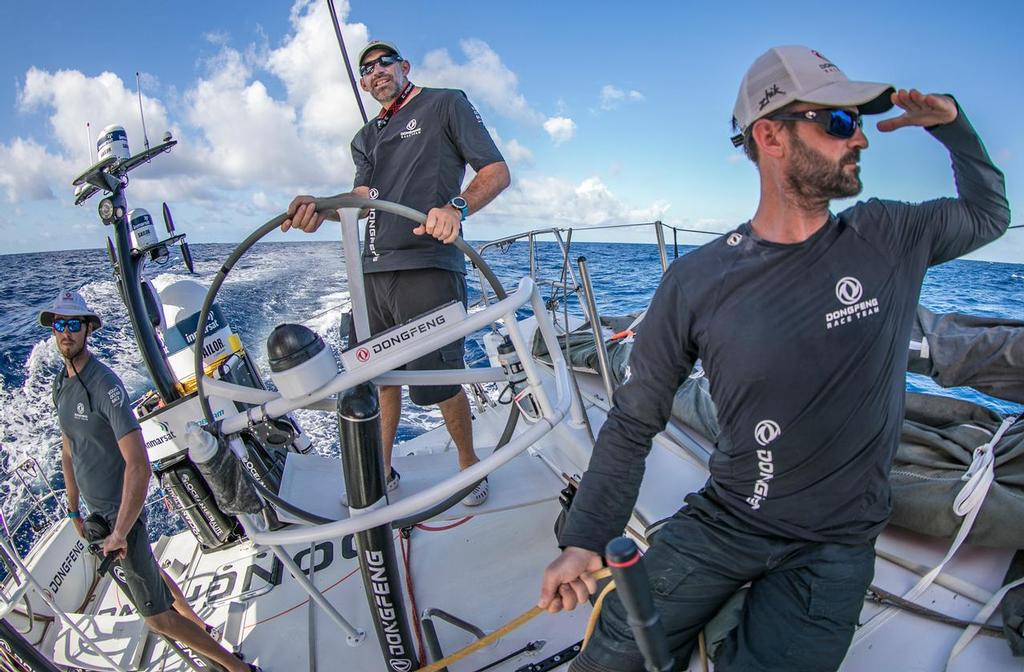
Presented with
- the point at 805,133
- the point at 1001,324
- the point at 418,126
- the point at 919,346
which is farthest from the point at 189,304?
the point at 1001,324

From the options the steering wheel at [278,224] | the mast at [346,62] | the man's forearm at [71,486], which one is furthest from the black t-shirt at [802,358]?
the man's forearm at [71,486]

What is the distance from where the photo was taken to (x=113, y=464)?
7.39 ft

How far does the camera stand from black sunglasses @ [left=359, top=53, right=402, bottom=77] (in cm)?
192

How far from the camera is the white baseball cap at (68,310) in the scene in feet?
7.12

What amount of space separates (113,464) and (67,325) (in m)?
0.59

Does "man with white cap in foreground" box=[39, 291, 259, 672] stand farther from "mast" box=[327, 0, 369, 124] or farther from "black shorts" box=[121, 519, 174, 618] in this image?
"mast" box=[327, 0, 369, 124]

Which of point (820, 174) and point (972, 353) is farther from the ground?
point (820, 174)

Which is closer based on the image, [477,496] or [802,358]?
[802,358]

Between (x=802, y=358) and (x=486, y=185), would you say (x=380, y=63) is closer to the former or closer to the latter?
(x=486, y=185)

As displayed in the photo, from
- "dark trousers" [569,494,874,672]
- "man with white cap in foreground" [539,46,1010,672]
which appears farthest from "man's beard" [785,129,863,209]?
"dark trousers" [569,494,874,672]

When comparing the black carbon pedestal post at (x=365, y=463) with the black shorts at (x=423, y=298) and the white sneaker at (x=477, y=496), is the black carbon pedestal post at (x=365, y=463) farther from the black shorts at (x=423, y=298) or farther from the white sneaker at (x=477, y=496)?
the black shorts at (x=423, y=298)

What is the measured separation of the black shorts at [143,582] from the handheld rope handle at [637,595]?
6.93 ft

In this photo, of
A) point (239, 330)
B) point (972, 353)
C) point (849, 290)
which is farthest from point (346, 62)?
point (239, 330)

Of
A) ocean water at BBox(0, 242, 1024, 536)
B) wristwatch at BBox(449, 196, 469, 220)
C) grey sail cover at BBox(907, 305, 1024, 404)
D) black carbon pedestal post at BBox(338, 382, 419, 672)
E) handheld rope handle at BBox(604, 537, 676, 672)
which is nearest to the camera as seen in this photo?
handheld rope handle at BBox(604, 537, 676, 672)
